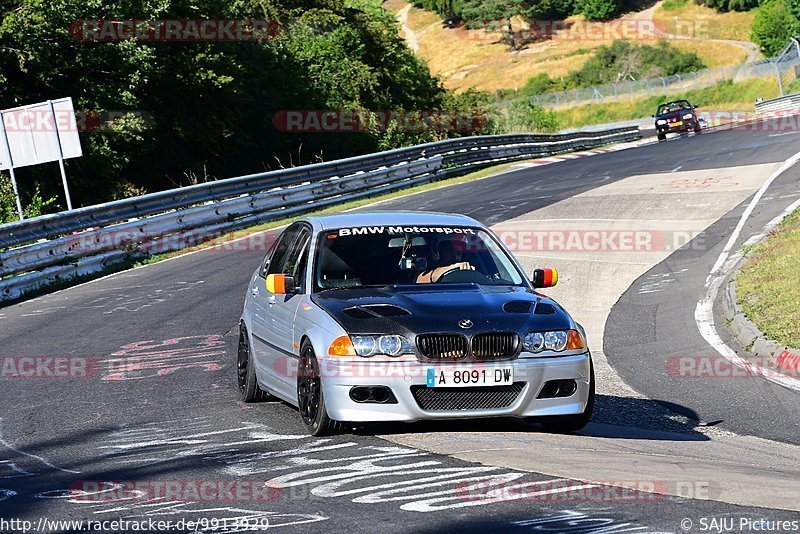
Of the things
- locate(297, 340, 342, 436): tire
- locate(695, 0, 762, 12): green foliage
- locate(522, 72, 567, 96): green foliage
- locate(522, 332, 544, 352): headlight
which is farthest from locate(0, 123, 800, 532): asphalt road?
locate(695, 0, 762, 12): green foliage

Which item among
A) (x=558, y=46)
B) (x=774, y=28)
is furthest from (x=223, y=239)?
(x=558, y=46)

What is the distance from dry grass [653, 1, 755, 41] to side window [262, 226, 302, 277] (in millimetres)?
116038

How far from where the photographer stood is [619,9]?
133375 millimetres

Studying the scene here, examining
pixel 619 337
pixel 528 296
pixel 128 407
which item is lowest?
pixel 619 337

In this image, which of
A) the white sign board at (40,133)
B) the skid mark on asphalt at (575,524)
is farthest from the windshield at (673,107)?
the skid mark on asphalt at (575,524)

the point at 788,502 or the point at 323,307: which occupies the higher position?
the point at 323,307

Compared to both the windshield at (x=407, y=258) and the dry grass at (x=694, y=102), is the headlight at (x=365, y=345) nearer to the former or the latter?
the windshield at (x=407, y=258)

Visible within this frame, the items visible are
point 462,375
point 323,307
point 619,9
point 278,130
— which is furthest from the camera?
point 619,9

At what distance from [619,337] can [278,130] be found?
2805 cm

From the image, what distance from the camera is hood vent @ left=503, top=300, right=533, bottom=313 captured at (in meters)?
7.88

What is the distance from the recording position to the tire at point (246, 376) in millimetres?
9547

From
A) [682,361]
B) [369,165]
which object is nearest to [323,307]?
[682,361]

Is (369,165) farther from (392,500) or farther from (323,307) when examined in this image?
(392,500)

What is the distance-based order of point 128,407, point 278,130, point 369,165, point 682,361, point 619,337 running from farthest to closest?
point 278,130
point 369,165
point 619,337
point 682,361
point 128,407
